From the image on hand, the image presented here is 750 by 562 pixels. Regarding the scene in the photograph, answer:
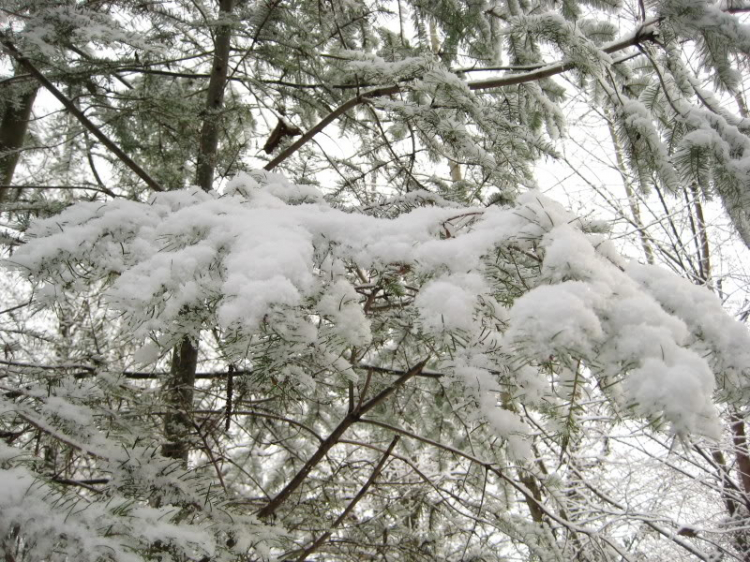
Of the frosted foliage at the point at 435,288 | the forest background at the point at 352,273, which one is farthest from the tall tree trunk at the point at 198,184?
the frosted foliage at the point at 435,288

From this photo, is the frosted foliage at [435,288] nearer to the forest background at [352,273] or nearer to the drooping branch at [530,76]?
the forest background at [352,273]

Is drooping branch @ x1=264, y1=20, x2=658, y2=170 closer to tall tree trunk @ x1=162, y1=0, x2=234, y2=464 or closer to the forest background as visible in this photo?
the forest background

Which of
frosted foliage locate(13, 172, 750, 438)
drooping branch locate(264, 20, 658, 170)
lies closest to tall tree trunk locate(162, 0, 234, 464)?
drooping branch locate(264, 20, 658, 170)

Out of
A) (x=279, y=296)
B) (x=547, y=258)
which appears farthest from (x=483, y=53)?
(x=279, y=296)

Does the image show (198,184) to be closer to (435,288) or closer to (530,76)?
(530,76)

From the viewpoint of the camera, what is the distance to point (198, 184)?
10.6 feet

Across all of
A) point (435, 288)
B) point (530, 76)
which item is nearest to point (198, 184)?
point (530, 76)

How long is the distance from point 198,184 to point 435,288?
8.60 feet

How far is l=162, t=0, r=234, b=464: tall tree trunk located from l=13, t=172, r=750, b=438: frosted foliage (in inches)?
30.5

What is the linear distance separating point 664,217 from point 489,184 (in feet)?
13.2

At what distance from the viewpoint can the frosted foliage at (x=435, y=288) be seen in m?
0.87

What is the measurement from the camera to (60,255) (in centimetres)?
140

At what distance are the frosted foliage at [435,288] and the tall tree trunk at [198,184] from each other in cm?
78

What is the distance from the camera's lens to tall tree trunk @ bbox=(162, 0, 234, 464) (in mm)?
2381
